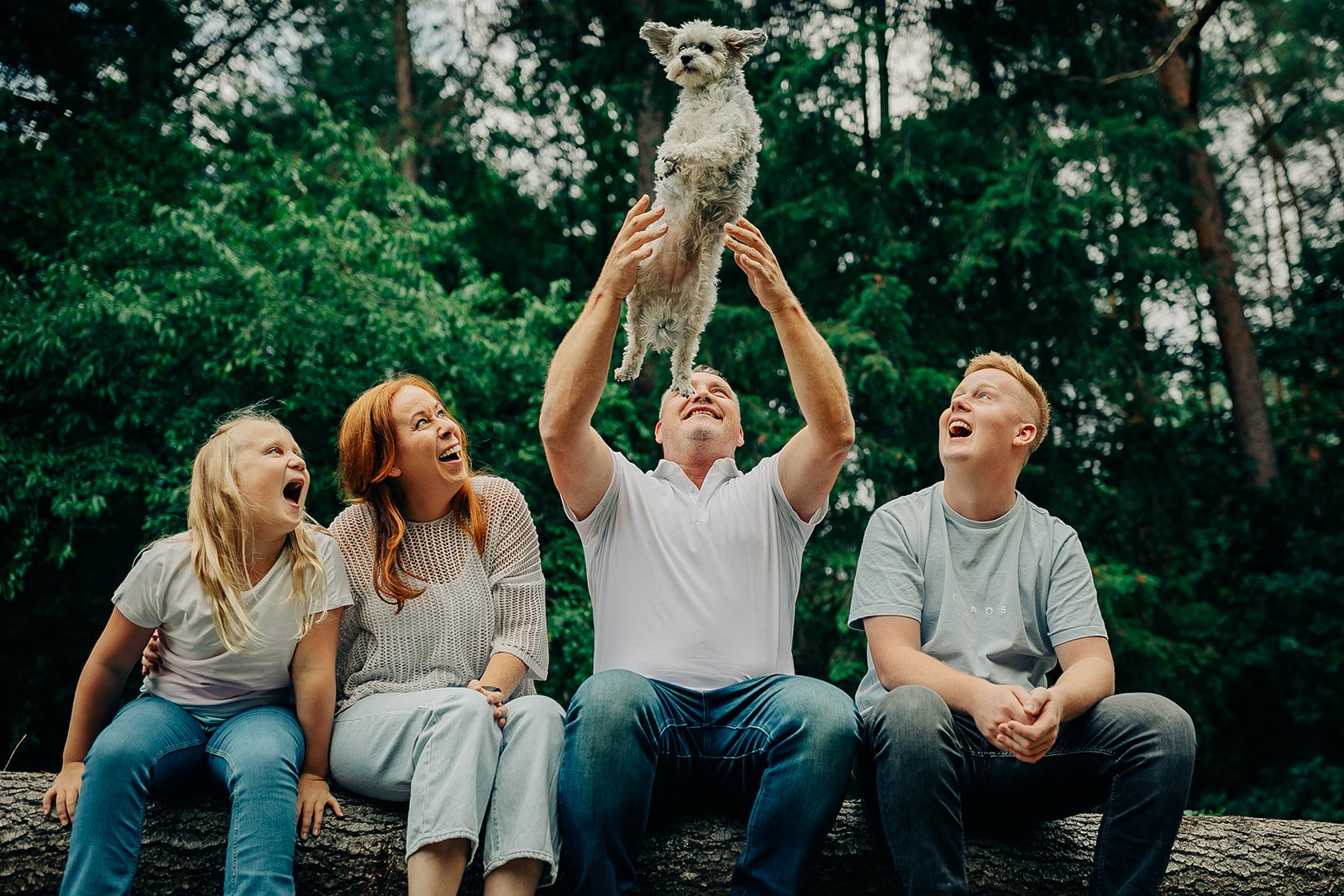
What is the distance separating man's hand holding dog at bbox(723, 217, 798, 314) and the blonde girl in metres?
1.21

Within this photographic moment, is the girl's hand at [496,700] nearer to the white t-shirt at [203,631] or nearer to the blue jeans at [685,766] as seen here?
the blue jeans at [685,766]

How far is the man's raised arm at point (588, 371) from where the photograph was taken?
8.41 ft

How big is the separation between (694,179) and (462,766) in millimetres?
1386

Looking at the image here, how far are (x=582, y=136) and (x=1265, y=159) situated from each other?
8.95m

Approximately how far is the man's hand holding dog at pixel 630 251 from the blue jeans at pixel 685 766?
35.1 inches

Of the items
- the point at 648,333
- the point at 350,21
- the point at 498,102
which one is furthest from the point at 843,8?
the point at 648,333

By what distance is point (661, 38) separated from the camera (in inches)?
A: 103

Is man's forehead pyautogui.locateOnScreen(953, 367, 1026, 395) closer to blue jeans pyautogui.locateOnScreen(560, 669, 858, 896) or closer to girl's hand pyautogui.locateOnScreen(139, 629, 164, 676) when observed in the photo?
blue jeans pyautogui.locateOnScreen(560, 669, 858, 896)

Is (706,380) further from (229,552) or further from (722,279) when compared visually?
(722,279)

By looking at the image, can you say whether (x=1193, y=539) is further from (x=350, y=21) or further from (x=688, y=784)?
(x=350, y=21)

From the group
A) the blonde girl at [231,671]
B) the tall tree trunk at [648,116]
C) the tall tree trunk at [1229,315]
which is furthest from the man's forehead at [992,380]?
the tall tree trunk at [1229,315]

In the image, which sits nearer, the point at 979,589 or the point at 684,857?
the point at 684,857

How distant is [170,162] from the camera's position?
8.93 m

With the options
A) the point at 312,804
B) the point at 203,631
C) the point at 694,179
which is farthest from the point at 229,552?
the point at 694,179
